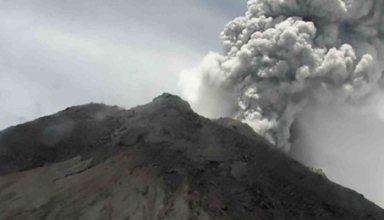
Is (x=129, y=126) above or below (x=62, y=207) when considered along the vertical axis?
above

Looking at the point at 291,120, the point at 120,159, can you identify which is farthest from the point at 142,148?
the point at 291,120

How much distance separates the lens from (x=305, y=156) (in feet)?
162

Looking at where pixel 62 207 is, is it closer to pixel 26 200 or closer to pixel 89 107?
pixel 26 200

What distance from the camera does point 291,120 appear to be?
4662cm

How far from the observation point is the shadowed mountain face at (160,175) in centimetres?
3394

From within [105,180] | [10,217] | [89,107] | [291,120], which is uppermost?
[291,120]

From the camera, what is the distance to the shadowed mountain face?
111 ft

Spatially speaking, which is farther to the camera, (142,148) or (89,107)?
(89,107)

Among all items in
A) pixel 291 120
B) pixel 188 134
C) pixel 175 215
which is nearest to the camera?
pixel 175 215

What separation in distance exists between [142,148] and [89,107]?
256 inches

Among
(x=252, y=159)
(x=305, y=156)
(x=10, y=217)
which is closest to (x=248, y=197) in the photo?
(x=252, y=159)

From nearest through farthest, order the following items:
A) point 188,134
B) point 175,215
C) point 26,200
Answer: point 175,215
point 26,200
point 188,134

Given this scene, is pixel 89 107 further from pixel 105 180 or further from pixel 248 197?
pixel 248 197

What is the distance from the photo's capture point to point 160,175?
35406mm
